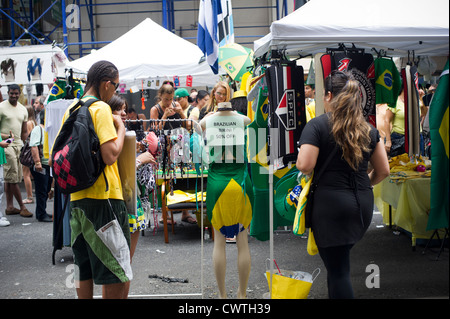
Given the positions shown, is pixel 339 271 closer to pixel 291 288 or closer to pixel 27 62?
pixel 291 288

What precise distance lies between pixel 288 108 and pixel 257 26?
47.9 feet

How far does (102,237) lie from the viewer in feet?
10.2

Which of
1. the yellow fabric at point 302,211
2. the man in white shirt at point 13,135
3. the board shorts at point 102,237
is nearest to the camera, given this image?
the board shorts at point 102,237

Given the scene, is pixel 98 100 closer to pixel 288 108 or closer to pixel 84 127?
pixel 84 127

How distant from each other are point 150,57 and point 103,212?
184 inches

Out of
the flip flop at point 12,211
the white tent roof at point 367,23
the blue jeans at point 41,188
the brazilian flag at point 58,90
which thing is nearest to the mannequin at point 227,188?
the white tent roof at point 367,23

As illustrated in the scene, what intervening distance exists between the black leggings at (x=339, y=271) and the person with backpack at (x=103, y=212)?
1.26 meters

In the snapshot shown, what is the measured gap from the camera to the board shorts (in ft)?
10.3

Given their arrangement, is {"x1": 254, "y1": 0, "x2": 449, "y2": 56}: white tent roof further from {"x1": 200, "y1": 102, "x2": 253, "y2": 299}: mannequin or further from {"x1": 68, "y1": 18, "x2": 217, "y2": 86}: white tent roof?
{"x1": 68, "y1": 18, "x2": 217, "y2": 86}: white tent roof

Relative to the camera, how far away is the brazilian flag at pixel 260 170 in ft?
14.5

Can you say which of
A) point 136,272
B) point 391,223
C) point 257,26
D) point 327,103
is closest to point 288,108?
point 327,103

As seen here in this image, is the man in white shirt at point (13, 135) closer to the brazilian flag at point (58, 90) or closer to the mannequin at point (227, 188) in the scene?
the brazilian flag at point (58, 90)

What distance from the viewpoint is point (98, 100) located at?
124 inches

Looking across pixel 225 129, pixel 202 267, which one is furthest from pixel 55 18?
pixel 202 267
